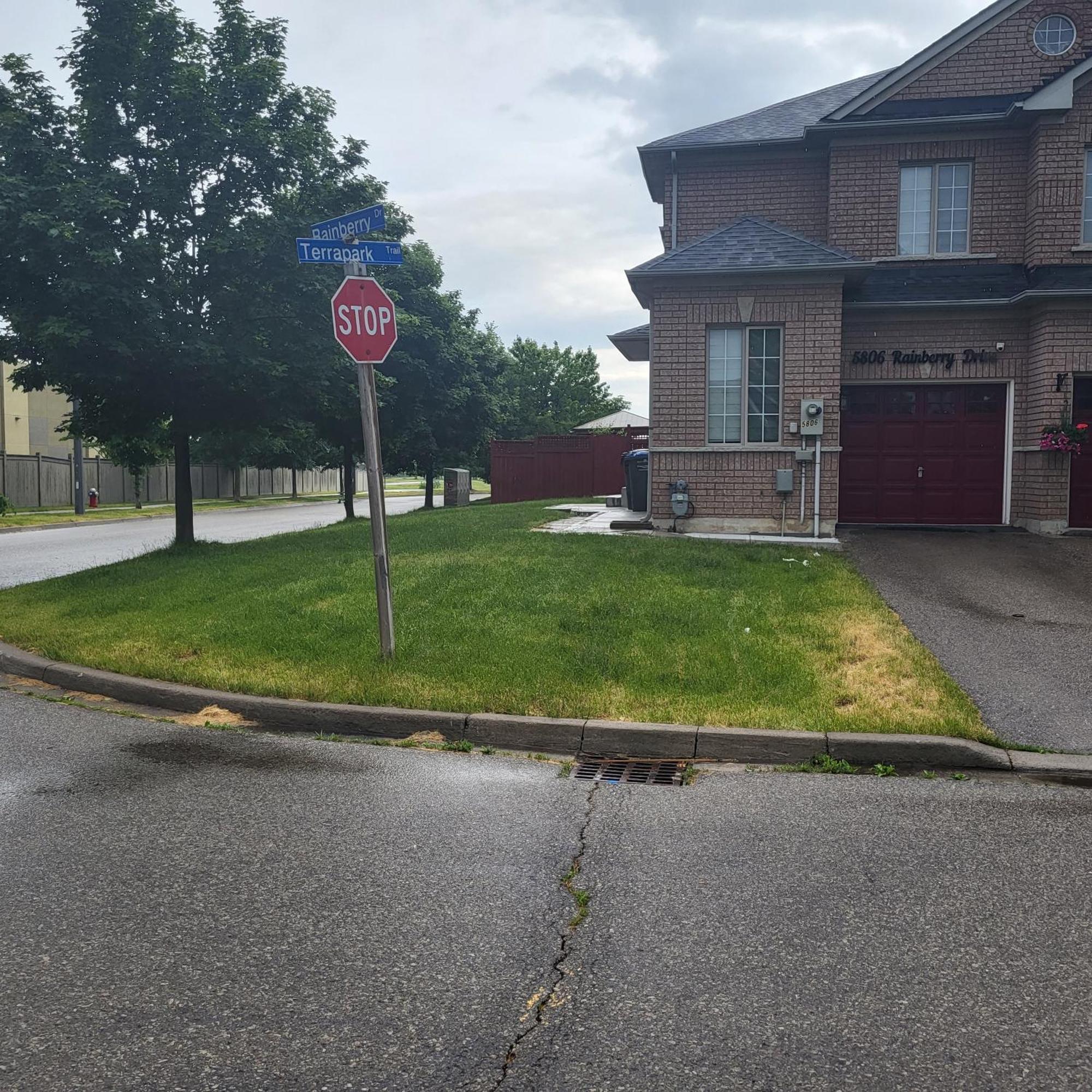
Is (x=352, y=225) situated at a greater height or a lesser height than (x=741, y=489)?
greater

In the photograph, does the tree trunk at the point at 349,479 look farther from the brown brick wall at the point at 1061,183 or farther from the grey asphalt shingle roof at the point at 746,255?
the brown brick wall at the point at 1061,183

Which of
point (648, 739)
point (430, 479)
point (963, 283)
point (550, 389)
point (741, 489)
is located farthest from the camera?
point (550, 389)

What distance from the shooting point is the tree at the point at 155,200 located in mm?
12406

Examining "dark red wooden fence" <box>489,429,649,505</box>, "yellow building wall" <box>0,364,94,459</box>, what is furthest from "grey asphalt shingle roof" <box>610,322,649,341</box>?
"yellow building wall" <box>0,364,94,459</box>

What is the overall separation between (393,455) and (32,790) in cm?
2454

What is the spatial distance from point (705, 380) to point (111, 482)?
111ft

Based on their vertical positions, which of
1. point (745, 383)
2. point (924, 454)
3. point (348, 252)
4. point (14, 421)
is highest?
point (14, 421)

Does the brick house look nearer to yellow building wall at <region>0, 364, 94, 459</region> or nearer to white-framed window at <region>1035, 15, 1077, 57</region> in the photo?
white-framed window at <region>1035, 15, 1077, 57</region>

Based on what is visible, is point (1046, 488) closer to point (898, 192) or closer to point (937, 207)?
point (937, 207)

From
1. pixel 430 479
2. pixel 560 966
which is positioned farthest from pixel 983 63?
pixel 430 479

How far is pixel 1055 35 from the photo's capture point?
16656mm

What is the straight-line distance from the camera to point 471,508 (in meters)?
23.1

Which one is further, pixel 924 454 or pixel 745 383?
pixel 924 454

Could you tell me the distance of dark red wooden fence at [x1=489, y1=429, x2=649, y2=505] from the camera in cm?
3103
